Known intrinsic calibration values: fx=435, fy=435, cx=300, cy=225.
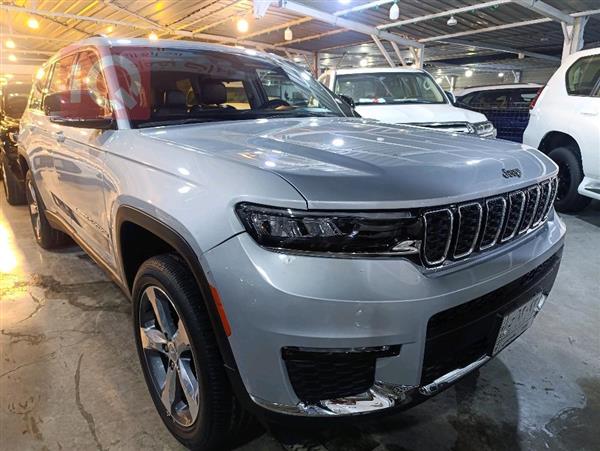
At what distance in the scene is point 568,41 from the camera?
927 centimetres

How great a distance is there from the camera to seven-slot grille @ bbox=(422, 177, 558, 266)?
51.9 inches

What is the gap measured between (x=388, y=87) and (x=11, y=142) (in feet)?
17.9

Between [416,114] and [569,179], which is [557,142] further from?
[416,114]

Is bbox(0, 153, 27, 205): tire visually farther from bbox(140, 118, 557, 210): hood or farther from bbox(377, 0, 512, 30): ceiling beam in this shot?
bbox(377, 0, 512, 30): ceiling beam

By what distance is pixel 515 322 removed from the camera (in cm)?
164

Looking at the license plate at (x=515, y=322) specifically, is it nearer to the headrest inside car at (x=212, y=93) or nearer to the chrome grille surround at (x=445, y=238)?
the chrome grille surround at (x=445, y=238)

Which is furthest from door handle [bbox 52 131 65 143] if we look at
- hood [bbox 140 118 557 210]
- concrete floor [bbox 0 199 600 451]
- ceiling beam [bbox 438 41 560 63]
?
ceiling beam [bbox 438 41 560 63]

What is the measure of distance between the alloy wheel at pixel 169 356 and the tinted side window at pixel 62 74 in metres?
2.00

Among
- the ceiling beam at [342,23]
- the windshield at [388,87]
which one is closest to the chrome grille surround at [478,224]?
the windshield at [388,87]

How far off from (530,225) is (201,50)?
210cm

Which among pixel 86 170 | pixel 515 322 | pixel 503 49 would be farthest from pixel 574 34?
pixel 86 170

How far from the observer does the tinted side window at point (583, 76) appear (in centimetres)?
486

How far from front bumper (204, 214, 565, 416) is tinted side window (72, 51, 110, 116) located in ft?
4.40

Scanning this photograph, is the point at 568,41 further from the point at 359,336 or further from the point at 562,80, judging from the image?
the point at 359,336
